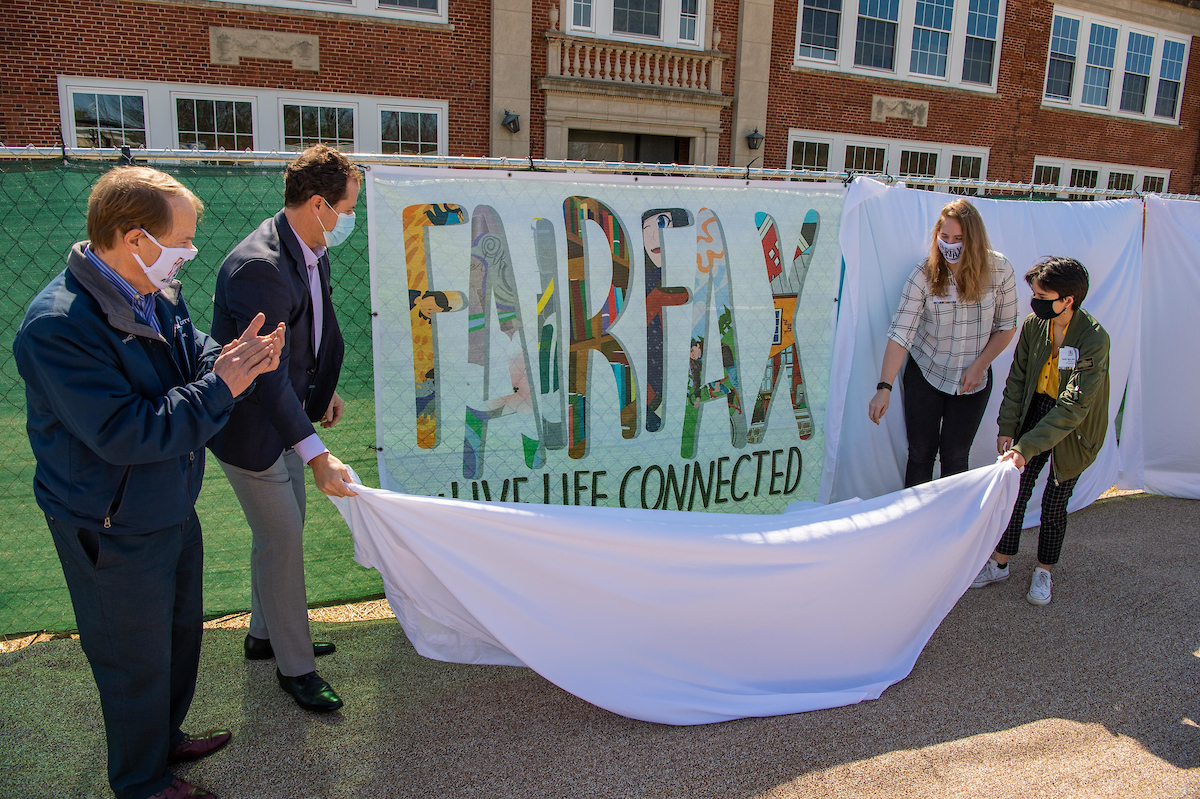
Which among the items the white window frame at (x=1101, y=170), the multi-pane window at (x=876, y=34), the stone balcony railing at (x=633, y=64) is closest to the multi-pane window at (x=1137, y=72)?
the white window frame at (x=1101, y=170)

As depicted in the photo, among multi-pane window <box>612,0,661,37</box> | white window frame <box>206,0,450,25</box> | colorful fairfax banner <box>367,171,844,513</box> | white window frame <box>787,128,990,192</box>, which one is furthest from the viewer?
white window frame <box>787,128,990,192</box>

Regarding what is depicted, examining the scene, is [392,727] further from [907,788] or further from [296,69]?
[296,69]

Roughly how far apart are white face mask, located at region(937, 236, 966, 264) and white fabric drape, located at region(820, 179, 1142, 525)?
16.2 inches

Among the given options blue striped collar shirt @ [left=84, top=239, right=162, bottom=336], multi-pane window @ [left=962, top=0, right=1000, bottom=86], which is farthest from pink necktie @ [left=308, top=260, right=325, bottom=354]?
multi-pane window @ [left=962, top=0, right=1000, bottom=86]

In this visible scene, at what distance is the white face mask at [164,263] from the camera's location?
206 centimetres

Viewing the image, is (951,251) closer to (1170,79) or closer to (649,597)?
(649,597)

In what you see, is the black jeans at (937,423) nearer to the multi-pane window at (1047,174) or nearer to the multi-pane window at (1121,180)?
the multi-pane window at (1047,174)

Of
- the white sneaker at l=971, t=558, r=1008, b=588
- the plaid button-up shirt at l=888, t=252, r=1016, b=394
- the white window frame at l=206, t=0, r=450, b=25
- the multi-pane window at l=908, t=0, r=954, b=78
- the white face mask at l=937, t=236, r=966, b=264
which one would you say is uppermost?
the multi-pane window at l=908, t=0, r=954, b=78

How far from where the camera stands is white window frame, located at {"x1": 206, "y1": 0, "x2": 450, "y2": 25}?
11302 mm

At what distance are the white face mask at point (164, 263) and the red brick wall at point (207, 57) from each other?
1124cm

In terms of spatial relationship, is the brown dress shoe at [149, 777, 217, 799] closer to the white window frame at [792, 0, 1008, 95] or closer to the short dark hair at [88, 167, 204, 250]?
the short dark hair at [88, 167, 204, 250]

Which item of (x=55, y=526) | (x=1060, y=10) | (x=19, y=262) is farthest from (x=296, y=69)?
(x=1060, y=10)

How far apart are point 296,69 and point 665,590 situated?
11.9 m

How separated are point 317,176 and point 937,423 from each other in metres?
3.37
